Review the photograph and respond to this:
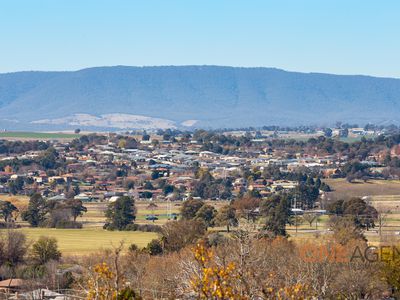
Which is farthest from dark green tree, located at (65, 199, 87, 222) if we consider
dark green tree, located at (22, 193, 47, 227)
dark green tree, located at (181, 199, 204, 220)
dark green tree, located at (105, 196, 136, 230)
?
dark green tree, located at (181, 199, 204, 220)

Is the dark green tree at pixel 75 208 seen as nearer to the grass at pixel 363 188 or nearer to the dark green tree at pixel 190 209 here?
the dark green tree at pixel 190 209

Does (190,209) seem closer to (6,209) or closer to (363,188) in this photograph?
(6,209)

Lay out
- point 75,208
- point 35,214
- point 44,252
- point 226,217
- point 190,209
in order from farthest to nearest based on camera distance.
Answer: point 75,208 < point 35,214 < point 190,209 < point 226,217 < point 44,252

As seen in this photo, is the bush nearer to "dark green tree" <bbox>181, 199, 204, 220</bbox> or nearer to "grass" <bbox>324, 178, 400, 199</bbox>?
"dark green tree" <bbox>181, 199, 204, 220</bbox>

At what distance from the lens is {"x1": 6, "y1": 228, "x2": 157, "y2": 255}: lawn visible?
44.3m

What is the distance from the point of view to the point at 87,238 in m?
49.1

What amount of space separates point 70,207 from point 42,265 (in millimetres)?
24205

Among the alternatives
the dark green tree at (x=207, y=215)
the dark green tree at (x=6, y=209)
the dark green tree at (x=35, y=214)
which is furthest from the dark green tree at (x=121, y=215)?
the dark green tree at (x=6, y=209)

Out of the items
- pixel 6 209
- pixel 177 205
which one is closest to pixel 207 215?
pixel 6 209

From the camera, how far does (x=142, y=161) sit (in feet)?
354

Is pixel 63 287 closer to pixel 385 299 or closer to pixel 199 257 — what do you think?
pixel 385 299

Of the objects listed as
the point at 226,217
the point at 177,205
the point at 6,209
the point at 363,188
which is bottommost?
the point at 177,205

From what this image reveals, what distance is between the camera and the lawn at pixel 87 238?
4431cm

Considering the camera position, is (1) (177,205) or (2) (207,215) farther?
(1) (177,205)
